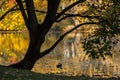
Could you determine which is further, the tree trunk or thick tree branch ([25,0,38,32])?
the tree trunk

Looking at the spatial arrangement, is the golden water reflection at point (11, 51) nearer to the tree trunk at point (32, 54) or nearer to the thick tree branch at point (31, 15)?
the tree trunk at point (32, 54)

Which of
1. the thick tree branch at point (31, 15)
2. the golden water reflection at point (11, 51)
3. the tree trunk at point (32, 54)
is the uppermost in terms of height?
the thick tree branch at point (31, 15)

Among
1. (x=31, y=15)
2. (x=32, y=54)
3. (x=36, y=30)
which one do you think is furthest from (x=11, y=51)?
(x=31, y=15)

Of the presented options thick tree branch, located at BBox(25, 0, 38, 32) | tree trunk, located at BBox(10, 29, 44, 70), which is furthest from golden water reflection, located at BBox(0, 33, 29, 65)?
thick tree branch, located at BBox(25, 0, 38, 32)

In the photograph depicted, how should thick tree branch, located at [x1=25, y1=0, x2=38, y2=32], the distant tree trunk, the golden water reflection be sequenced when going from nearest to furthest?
1. thick tree branch, located at [x1=25, y1=0, x2=38, y2=32]
2. the distant tree trunk
3. the golden water reflection

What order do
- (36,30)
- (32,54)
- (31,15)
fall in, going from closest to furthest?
(31,15)
(36,30)
(32,54)

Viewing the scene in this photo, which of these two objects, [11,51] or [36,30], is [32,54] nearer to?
[36,30]

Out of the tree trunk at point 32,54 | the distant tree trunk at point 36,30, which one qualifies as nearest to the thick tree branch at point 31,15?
the distant tree trunk at point 36,30

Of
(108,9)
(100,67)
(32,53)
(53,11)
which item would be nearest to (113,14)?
(108,9)

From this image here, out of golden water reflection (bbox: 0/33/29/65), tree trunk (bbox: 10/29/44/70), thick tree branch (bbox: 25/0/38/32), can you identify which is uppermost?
thick tree branch (bbox: 25/0/38/32)

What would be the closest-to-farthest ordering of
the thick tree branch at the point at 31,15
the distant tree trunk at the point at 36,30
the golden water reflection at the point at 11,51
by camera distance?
1. the thick tree branch at the point at 31,15
2. the distant tree trunk at the point at 36,30
3. the golden water reflection at the point at 11,51

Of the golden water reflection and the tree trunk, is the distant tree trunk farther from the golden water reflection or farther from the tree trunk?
the golden water reflection

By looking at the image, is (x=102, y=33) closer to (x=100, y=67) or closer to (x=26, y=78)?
(x=26, y=78)

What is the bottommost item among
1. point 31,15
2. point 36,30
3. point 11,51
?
point 11,51
